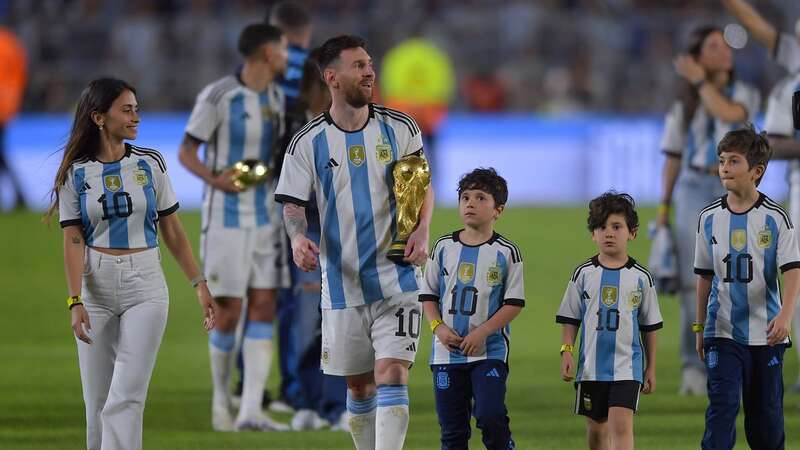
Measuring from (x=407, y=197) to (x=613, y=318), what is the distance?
3.60 feet

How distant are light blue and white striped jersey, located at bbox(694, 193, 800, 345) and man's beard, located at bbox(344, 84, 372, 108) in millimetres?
1679

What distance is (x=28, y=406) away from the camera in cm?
984

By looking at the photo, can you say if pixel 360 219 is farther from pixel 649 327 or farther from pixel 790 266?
pixel 790 266

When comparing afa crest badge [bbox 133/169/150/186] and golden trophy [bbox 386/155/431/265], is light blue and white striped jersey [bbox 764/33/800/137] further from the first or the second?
afa crest badge [bbox 133/169/150/186]

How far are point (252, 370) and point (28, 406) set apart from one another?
1.71 m

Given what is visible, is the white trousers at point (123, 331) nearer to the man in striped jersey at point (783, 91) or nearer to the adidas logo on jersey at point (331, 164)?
the adidas logo on jersey at point (331, 164)

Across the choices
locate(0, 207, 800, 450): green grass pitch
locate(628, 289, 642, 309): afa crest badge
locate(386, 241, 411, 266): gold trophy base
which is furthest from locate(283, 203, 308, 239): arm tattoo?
locate(0, 207, 800, 450): green grass pitch

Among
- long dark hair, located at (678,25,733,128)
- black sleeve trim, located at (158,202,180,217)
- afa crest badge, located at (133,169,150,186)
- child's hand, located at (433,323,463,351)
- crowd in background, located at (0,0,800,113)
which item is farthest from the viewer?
crowd in background, located at (0,0,800,113)

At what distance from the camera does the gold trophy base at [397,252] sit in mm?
6949

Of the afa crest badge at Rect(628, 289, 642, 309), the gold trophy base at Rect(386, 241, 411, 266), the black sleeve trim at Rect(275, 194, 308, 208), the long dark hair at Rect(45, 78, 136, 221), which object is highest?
the long dark hair at Rect(45, 78, 136, 221)

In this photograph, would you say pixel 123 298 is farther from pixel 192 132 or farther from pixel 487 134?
pixel 487 134

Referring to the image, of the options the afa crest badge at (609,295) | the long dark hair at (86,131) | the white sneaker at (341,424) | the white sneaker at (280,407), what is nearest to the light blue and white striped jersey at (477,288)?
the afa crest badge at (609,295)

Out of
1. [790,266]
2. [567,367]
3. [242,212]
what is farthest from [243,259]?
[790,266]

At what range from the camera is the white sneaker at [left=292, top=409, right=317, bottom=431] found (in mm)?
9164
